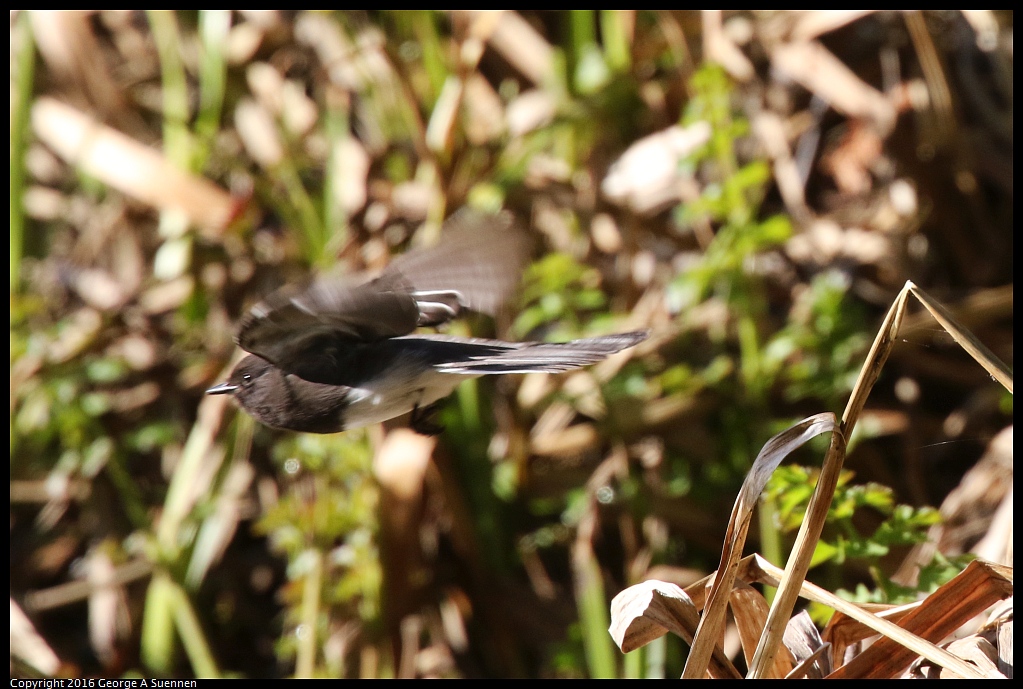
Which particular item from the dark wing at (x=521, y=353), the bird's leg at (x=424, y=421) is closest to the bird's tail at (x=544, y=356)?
the dark wing at (x=521, y=353)

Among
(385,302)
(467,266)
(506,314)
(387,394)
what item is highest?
(385,302)

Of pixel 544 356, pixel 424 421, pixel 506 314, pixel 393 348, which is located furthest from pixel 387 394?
pixel 506 314

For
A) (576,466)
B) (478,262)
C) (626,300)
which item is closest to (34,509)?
(576,466)

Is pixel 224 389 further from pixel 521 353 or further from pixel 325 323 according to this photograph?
pixel 521 353

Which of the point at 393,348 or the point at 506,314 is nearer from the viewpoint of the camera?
the point at 393,348

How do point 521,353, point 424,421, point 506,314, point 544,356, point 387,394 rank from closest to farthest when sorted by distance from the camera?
point 544,356 < point 521,353 < point 387,394 < point 424,421 < point 506,314

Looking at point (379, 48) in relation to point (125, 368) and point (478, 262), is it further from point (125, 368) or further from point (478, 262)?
point (478, 262)
